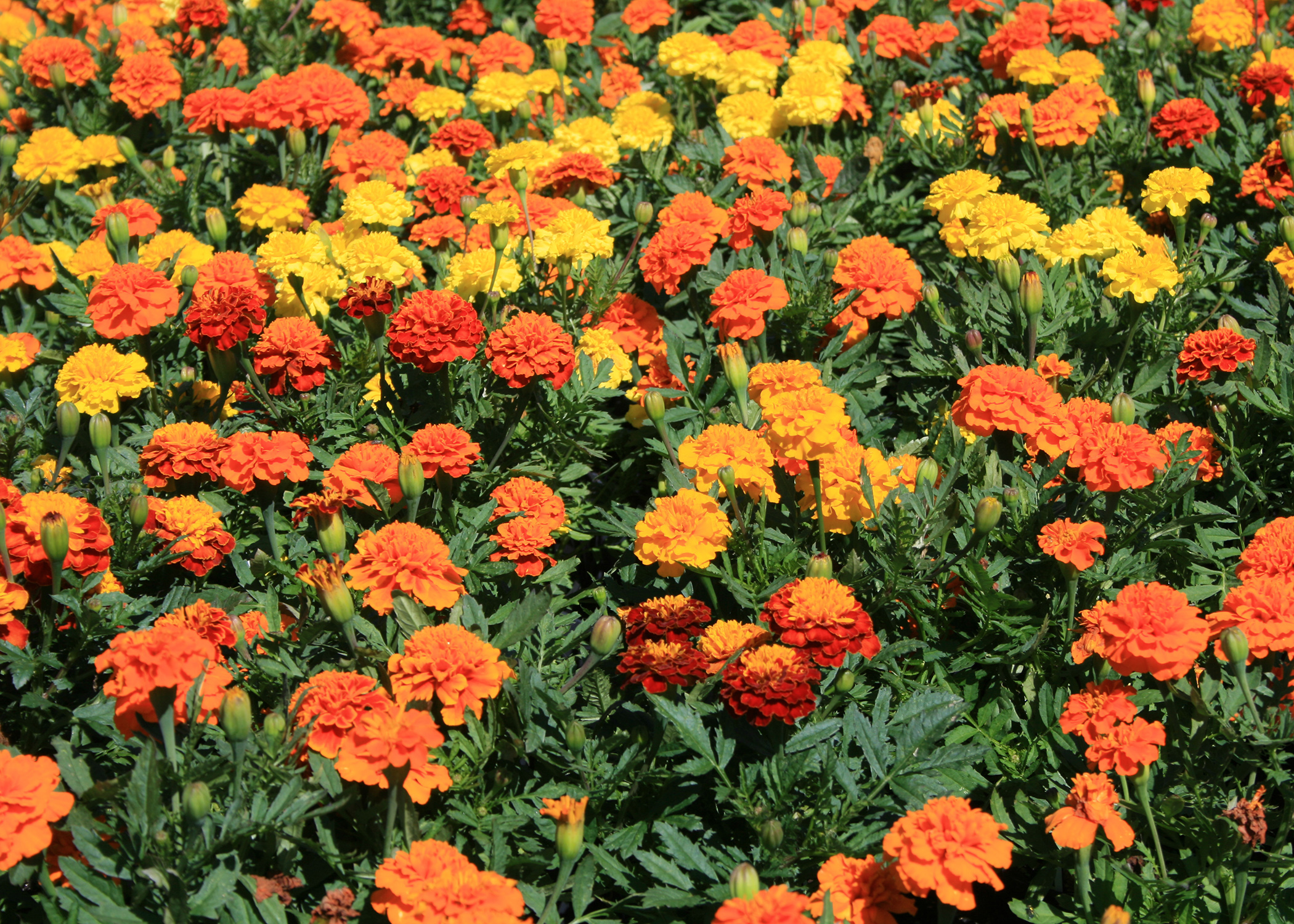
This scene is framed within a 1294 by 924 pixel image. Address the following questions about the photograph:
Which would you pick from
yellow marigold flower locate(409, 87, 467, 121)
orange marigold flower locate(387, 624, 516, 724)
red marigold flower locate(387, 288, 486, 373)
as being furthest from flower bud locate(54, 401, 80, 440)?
yellow marigold flower locate(409, 87, 467, 121)

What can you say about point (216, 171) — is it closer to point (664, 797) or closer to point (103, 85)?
point (103, 85)

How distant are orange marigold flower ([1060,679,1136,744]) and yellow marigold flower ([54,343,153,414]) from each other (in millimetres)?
2084

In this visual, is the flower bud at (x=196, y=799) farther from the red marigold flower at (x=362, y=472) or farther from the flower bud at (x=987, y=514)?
the flower bud at (x=987, y=514)

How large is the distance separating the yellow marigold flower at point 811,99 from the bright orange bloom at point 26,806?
2.70 m

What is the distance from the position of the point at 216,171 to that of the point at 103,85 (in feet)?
2.06

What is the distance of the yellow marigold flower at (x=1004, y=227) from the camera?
9.46ft

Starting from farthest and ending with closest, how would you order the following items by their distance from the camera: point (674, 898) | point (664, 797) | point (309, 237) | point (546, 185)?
point (546, 185) → point (309, 237) → point (664, 797) → point (674, 898)

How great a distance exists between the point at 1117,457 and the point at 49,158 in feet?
10.3

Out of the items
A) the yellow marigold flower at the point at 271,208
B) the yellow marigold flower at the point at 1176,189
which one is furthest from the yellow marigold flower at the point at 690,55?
the yellow marigold flower at the point at 1176,189

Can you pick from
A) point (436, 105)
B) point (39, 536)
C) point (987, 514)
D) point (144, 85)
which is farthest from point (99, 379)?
point (987, 514)

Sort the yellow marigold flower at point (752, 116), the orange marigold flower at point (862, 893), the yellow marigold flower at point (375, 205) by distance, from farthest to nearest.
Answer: the yellow marigold flower at point (752, 116)
the yellow marigold flower at point (375, 205)
the orange marigold flower at point (862, 893)

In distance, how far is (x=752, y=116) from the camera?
3.69 metres

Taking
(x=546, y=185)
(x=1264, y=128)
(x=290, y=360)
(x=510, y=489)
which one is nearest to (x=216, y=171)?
(x=546, y=185)

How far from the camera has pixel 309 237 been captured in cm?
288
